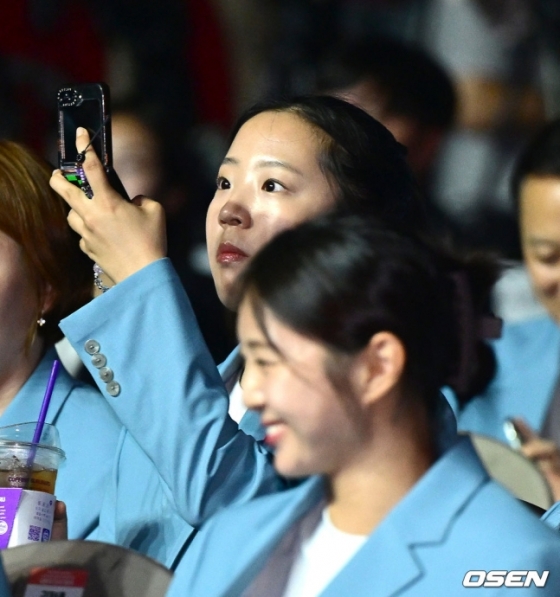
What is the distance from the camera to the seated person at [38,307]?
5.11 feet

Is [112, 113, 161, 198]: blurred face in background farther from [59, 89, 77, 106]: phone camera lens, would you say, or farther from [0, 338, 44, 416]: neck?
[59, 89, 77, 106]: phone camera lens

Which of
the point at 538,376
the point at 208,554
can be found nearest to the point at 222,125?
the point at 538,376

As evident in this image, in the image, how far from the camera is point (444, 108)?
86.7 inches

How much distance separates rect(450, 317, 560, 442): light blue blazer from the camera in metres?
1.96

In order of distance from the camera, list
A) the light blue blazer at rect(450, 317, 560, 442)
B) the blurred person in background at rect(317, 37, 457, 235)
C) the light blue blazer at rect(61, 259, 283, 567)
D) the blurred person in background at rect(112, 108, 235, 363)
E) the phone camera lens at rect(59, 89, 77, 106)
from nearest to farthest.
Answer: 1. the light blue blazer at rect(61, 259, 283, 567)
2. the phone camera lens at rect(59, 89, 77, 106)
3. the light blue blazer at rect(450, 317, 560, 442)
4. the blurred person in background at rect(317, 37, 457, 235)
5. the blurred person in background at rect(112, 108, 235, 363)

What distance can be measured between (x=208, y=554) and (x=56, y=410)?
0.62 metres

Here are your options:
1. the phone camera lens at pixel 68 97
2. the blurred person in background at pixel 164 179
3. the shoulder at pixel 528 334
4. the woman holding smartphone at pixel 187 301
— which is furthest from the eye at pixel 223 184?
the blurred person in background at pixel 164 179

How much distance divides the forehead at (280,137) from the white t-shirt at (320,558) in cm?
50

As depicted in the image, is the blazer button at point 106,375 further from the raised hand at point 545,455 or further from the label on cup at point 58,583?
the raised hand at point 545,455

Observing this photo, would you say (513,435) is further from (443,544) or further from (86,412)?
(443,544)

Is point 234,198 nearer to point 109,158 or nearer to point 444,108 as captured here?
point 109,158

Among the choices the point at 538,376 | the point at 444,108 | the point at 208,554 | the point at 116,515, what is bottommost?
the point at 538,376

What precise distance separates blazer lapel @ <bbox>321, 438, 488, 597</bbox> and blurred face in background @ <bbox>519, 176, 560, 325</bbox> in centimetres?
114

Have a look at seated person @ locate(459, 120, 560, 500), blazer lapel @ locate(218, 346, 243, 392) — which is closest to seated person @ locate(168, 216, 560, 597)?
blazer lapel @ locate(218, 346, 243, 392)
